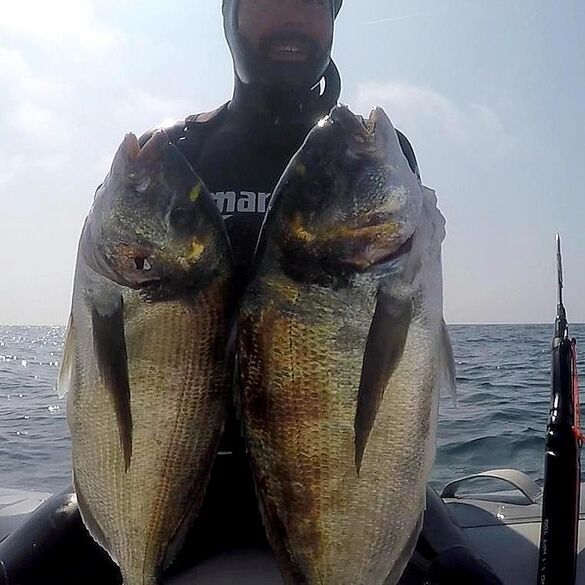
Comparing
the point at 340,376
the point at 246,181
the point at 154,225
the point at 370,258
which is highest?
the point at 246,181

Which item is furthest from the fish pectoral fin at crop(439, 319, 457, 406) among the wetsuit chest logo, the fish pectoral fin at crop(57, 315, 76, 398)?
the wetsuit chest logo

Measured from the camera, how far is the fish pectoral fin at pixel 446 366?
182cm

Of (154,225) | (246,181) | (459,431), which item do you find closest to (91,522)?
(154,225)

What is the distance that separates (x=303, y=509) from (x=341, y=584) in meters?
0.21

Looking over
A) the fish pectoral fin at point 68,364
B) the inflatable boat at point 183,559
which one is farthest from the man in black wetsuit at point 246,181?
the fish pectoral fin at point 68,364

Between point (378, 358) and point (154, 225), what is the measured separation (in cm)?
67

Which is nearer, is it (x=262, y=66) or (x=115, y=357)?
(x=115, y=357)

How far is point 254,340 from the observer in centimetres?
176

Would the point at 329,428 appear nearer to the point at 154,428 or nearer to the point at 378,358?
the point at 378,358

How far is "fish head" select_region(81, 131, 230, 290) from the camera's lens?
1.81m

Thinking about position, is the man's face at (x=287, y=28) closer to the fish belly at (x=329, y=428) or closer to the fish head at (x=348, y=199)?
the fish head at (x=348, y=199)

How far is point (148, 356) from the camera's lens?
1.77m

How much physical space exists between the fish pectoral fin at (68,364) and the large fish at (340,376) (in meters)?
0.46

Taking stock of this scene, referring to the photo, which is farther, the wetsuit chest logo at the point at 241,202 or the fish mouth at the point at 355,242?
the wetsuit chest logo at the point at 241,202
